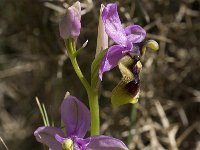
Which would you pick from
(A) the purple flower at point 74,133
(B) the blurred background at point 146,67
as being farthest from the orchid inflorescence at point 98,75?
(B) the blurred background at point 146,67

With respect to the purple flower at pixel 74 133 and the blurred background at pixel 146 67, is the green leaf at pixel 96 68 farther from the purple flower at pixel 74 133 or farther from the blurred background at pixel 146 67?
the blurred background at pixel 146 67

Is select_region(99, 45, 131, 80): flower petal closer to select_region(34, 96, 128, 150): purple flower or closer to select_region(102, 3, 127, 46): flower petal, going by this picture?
select_region(102, 3, 127, 46): flower petal

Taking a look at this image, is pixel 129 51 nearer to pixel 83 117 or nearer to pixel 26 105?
pixel 83 117

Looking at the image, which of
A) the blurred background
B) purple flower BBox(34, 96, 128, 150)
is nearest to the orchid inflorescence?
purple flower BBox(34, 96, 128, 150)

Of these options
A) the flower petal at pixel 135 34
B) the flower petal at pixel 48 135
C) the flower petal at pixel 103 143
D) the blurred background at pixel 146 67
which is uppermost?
the flower petal at pixel 135 34

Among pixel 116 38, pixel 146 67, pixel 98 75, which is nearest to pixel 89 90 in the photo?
pixel 98 75

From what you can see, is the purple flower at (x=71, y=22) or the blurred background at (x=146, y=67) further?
the blurred background at (x=146, y=67)

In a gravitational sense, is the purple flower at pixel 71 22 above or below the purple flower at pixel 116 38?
above

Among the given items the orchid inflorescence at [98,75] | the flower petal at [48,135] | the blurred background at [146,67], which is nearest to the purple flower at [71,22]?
the orchid inflorescence at [98,75]
